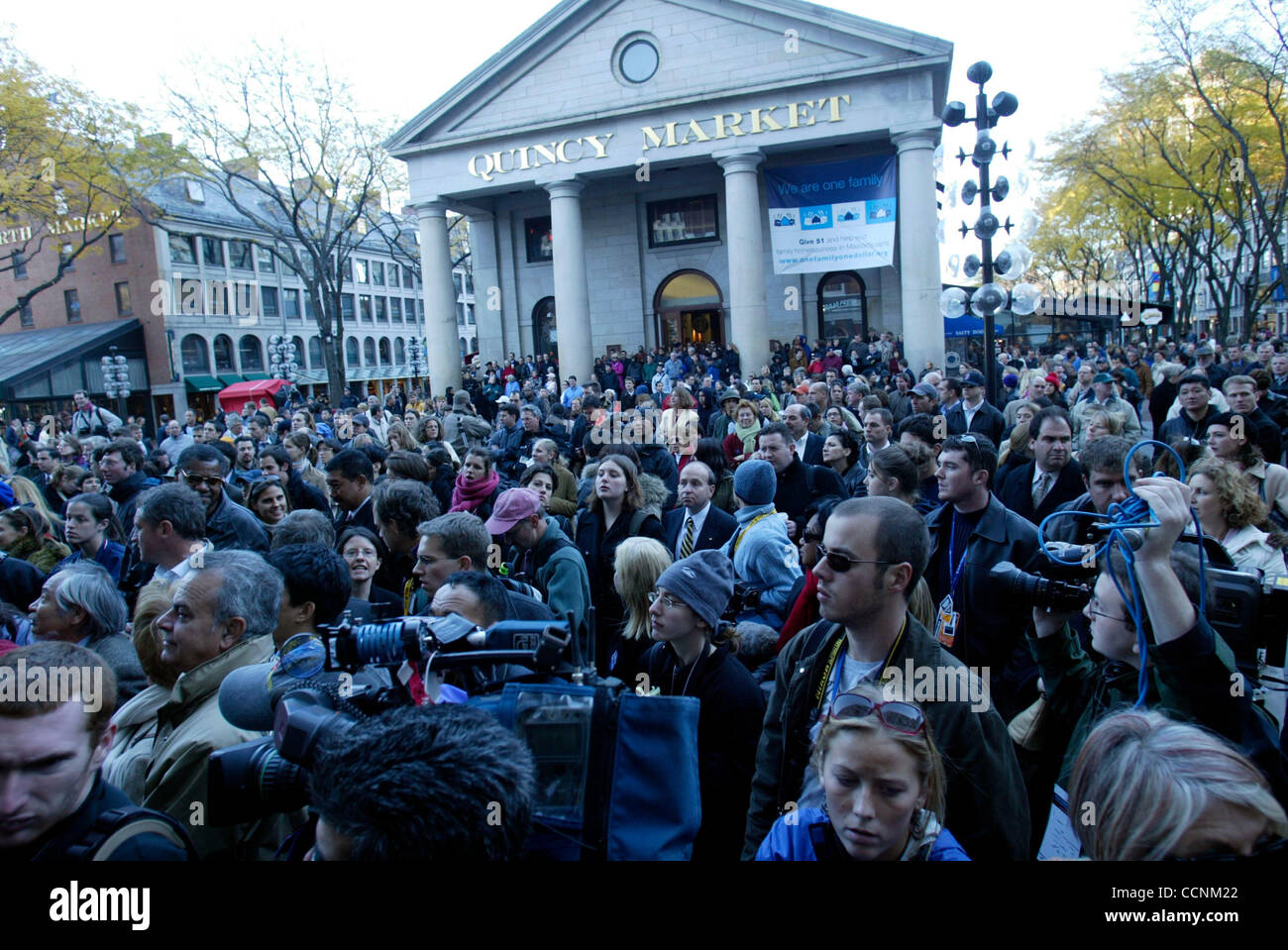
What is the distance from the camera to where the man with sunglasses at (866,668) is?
2.42 m

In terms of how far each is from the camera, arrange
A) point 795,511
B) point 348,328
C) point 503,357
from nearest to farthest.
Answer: point 795,511
point 503,357
point 348,328

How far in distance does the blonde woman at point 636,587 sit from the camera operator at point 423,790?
246 centimetres

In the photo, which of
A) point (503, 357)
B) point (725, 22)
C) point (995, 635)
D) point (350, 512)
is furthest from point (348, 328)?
point (995, 635)

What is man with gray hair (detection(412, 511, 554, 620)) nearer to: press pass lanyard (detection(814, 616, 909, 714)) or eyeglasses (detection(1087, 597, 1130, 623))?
press pass lanyard (detection(814, 616, 909, 714))

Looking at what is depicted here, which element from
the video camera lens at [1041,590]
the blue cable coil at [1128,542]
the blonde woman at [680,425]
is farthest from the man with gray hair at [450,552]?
the blonde woman at [680,425]

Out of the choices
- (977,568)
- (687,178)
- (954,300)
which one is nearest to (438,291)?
(687,178)

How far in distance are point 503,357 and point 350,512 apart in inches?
953

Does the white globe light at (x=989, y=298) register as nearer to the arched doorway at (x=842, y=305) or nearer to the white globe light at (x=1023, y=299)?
the white globe light at (x=1023, y=299)

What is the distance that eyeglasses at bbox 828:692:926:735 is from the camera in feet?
6.82

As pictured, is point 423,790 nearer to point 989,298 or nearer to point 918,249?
point 989,298

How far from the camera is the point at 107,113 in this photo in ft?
77.2

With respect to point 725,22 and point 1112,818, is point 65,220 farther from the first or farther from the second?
point 1112,818

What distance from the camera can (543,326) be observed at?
29.9 metres

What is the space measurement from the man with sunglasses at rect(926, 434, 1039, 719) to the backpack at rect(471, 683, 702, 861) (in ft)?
7.22
